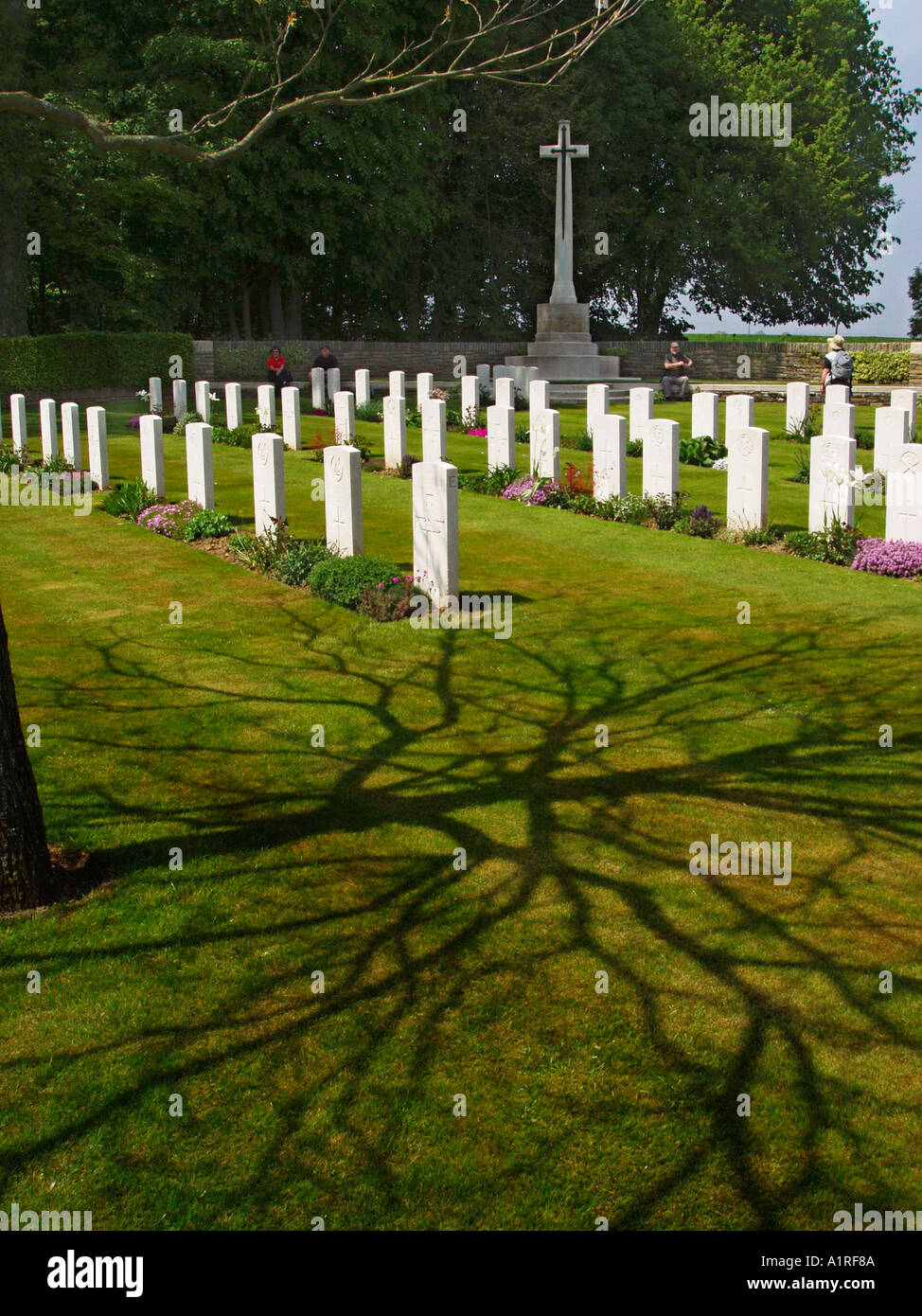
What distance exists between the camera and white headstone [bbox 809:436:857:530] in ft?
43.1

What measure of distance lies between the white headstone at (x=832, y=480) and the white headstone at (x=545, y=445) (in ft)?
12.9

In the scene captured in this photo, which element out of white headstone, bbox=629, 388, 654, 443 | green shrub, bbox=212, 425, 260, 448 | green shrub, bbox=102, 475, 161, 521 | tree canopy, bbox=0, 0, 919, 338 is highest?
tree canopy, bbox=0, 0, 919, 338

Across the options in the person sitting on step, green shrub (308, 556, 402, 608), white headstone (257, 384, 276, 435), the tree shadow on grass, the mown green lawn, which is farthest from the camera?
the person sitting on step

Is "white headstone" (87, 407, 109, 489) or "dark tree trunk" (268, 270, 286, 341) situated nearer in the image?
"white headstone" (87, 407, 109, 489)

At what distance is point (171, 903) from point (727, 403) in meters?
13.4

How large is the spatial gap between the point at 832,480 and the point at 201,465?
711 cm

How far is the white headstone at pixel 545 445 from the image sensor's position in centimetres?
1650

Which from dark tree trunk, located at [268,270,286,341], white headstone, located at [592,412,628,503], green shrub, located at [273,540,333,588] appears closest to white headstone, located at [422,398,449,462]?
white headstone, located at [592,412,628,503]

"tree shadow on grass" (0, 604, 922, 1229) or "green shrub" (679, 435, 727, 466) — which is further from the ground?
"green shrub" (679, 435, 727, 466)

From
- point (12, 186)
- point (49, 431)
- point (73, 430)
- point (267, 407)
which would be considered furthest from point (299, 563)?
point (12, 186)

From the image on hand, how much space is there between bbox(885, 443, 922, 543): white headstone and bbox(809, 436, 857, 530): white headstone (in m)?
0.43

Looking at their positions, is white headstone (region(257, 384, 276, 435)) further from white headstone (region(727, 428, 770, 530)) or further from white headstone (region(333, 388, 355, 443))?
white headstone (region(727, 428, 770, 530))

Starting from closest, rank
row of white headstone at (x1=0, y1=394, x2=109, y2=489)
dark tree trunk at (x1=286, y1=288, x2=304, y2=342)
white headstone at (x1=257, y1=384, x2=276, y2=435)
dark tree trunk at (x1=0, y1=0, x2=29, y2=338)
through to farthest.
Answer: row of white headstone at (x1=0, y1=394, x2=109, y2=489)
white headstone at (x1=257, y1=384, x2=276, y2=435)
dark tree trunk at (x1=0, y1=0, x2=29, y2=338)
dark tree trunk at (x1=286, y1=288, x2=304, y2=342)

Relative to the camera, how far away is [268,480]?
13359mm
